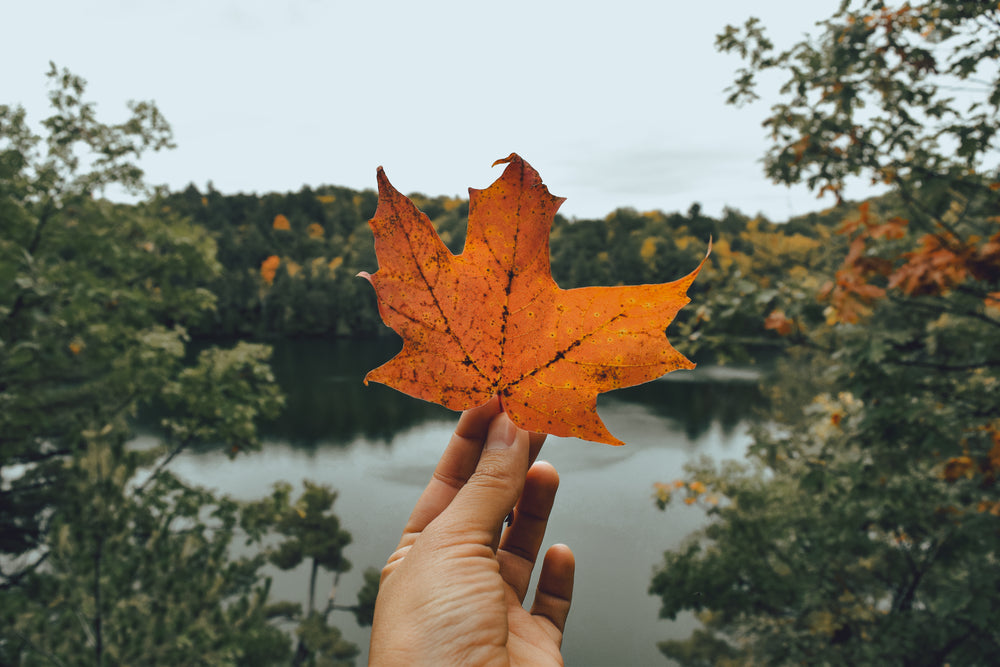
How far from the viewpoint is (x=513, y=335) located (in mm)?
918

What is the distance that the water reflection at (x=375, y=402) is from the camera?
18.9m

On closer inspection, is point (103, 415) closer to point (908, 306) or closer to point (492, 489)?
point (492, 489)

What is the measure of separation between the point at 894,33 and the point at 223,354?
629 cm

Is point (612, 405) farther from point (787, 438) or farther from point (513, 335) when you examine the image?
point (513, 335)

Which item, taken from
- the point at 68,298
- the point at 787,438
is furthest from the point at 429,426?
the point at 787,438

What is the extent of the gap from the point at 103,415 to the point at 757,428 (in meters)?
5.92

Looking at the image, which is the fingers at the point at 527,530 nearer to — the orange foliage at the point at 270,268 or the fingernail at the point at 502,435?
the fingernail at the point at 502,435

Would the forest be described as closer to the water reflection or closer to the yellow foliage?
the water reflection

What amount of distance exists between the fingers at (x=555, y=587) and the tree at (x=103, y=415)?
10.1ft

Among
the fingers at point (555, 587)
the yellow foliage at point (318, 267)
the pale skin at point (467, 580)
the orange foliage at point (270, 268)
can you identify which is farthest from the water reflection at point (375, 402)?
the pale skin at point (467, 580)

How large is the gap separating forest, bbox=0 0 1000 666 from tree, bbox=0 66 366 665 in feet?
0.08

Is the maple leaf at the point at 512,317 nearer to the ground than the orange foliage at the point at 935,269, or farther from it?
nearer to the ground

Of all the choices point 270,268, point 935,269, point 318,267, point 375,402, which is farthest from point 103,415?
point 270,268

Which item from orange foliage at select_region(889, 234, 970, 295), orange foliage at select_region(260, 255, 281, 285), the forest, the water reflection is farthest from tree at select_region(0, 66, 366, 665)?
orange foliage at select_region(260, 255, 281, 285)
